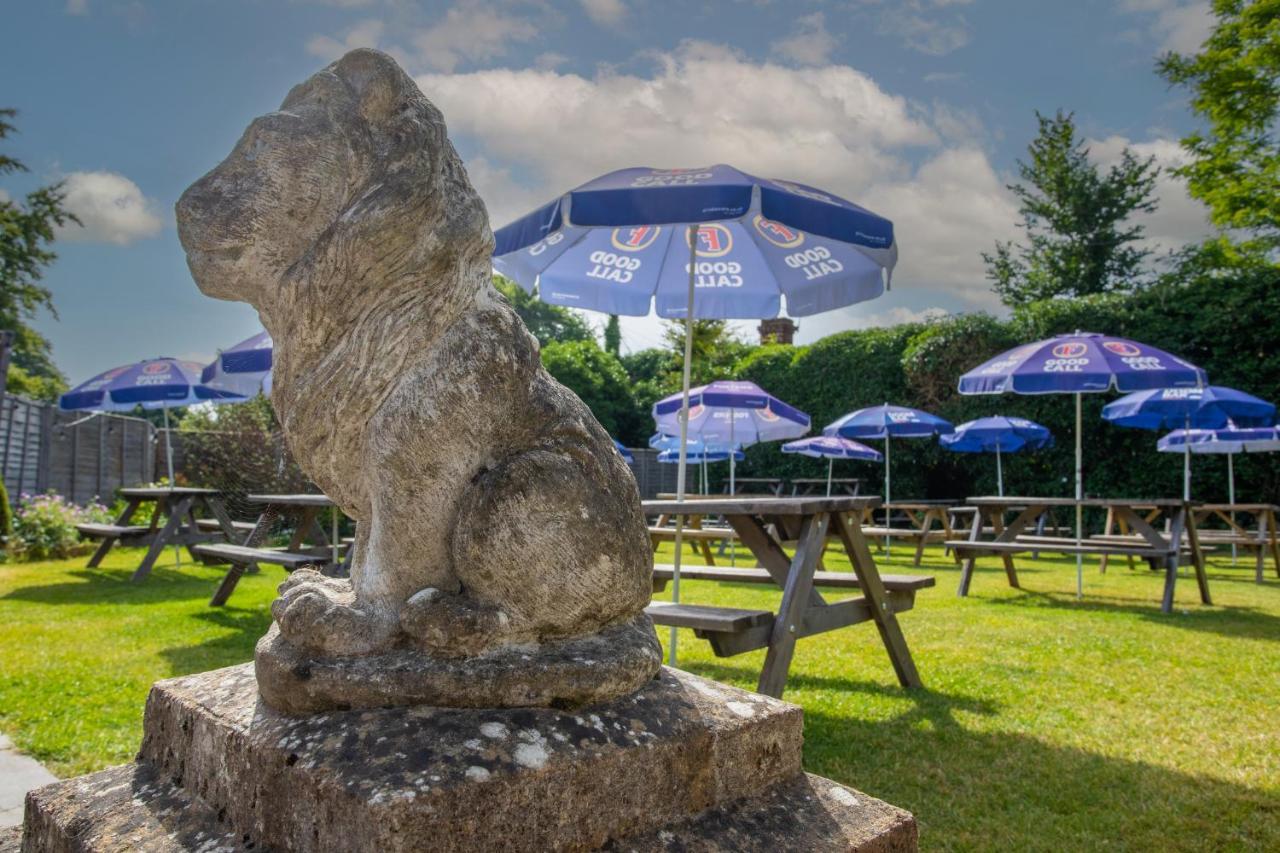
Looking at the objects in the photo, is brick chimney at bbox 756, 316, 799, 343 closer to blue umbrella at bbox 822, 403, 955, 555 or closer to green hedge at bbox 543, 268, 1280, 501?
green hedge at bbox 543, 268, 1280, 501

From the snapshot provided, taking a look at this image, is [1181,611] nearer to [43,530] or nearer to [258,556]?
[258,556]

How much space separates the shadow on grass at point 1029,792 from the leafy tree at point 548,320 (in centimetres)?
3177

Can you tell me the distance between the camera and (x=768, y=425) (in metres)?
12.4

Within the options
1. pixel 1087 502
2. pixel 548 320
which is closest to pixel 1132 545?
pixel 1087 502

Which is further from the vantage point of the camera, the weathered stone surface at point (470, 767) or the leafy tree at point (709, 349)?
the leafy tree at point (709, 349)

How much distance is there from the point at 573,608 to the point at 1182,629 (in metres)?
6.21

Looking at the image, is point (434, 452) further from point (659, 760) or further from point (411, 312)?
point (659, 760)

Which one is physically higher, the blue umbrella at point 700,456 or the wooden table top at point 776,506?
the blue umbrella at point 700,456

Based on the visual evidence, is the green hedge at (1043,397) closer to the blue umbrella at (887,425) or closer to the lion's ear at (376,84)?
the blue umbrella at (887,425)

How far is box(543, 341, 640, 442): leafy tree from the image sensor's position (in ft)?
71.3

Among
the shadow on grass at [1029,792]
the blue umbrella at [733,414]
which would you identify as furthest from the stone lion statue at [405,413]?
the blue umbrella at [733,414]

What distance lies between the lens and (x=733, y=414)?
12.2 meters

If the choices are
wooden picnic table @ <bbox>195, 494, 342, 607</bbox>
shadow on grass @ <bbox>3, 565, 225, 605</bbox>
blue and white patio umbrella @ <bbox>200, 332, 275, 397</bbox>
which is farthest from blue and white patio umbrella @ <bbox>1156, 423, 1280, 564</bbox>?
shadow on grass @ <bbox>3, 565, 225, 605</bbox>

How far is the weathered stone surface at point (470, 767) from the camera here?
4.40ft
